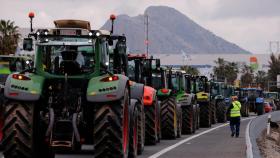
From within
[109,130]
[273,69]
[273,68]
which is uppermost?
[273,68]

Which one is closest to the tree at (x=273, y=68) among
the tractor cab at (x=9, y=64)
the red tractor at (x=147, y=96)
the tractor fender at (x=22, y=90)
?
the red tractor at (x=147, y=96)

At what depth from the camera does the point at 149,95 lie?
75.8 ft

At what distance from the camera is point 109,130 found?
45.8 ft

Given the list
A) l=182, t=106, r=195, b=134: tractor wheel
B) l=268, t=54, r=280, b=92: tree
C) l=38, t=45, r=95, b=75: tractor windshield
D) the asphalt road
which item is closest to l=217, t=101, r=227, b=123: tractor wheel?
l=182, t=106, r=195, b=134: tractor wheel

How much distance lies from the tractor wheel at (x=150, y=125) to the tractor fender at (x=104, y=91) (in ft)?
31.6

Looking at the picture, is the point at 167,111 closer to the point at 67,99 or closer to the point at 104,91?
the point at 67,99

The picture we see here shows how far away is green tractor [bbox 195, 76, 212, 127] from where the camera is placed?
39719mm

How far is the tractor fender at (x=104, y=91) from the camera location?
13891 mm

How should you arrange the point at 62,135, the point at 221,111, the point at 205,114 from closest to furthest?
the point at 62,135 < the point at 205,114 < the point at 221,111

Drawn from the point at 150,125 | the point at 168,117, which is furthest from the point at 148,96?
the point at 168,117

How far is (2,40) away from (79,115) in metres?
52.7

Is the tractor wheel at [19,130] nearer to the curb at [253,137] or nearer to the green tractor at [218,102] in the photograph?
the curb at [253,137]

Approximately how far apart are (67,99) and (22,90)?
0.89 meters

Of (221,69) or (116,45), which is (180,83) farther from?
(221,69)
